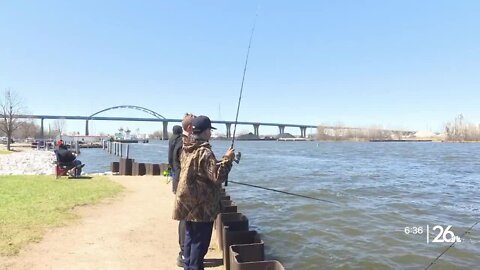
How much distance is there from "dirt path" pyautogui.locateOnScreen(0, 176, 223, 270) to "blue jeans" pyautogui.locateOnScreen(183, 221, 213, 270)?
172cm

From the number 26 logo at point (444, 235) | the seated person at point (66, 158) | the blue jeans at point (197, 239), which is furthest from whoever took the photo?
the seated person at point (66, 158)

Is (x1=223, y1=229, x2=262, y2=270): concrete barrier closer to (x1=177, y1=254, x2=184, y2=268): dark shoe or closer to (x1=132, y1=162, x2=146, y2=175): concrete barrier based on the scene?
(x1=177, y1=254, x2=184, y2=268): dark shoe

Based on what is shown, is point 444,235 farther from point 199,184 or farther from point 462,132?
point 462,132

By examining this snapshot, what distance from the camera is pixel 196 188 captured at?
4.78 m

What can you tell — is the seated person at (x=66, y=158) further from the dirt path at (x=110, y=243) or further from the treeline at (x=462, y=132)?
the treeline at (x=462, y=132)

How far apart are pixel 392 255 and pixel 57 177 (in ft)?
43.6

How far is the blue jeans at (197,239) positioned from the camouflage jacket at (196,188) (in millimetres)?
153

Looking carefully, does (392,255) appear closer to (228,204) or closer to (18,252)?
(228,204)

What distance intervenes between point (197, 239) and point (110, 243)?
343 centimetres

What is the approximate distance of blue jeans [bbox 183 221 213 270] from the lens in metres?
4.96

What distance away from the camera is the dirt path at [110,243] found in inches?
261

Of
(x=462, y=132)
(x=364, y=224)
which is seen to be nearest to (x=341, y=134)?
(x=462, y=132)

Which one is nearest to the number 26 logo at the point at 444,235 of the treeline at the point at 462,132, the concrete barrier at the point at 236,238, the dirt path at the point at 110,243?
the concrete barrier at the point at 236,238

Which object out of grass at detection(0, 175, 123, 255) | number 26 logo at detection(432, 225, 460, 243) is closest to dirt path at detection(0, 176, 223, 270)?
grass at detection(0, 175, 123, 255)
